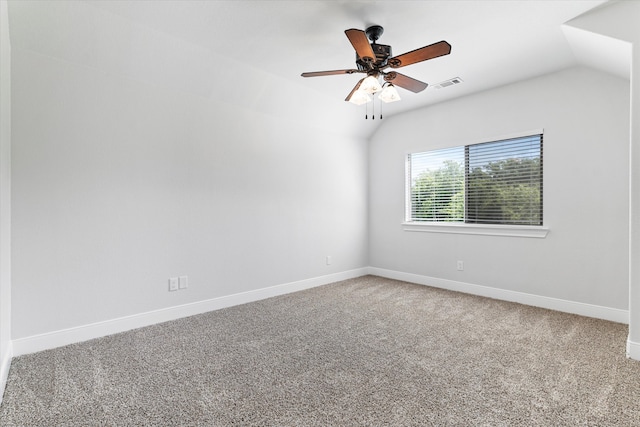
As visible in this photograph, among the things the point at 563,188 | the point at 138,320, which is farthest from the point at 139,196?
the point at 563,188

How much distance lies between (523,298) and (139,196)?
14.4 feet

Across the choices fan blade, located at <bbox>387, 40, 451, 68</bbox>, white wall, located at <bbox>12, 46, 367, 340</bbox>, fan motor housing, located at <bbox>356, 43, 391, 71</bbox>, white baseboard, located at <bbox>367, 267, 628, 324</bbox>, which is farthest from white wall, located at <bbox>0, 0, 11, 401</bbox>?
white baseboard, located at <bbox>367, 267, 628, 324</bbox>

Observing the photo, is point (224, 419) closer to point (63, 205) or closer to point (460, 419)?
point (460, 419)

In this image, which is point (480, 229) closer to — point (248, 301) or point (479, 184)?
point (479, 184)

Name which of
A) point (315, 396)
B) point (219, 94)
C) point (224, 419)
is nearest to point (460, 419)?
point (315, 396)

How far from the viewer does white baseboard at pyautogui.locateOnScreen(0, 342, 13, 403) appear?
6.58 feet

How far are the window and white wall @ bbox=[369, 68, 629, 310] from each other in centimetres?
15

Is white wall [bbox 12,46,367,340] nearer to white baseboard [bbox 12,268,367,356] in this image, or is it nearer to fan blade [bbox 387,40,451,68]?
white baseboard [bbox 12,268,367,356]

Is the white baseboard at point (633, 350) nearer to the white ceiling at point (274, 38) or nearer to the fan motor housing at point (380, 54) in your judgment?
the white ceiling at point (274, 38)

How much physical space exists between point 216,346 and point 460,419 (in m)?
1.88

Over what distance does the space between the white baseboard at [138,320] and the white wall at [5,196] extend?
210 millimetres

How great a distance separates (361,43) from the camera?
2.25 meters

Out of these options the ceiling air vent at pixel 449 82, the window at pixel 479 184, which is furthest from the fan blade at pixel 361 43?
the window at pixel 479 184

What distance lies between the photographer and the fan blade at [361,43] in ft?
6.94
